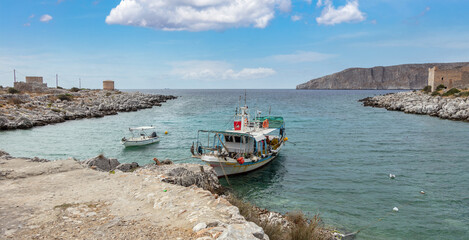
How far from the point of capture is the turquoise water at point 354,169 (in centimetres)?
1448

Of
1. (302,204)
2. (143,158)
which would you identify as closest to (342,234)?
(302,204)

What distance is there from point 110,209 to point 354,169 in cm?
1885

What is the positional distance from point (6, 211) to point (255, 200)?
11879 millimetres

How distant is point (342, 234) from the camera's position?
1240 cm

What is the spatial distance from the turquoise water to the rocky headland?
5104 mm

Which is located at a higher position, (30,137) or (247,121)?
(247,121)

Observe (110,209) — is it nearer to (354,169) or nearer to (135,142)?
(354,169)

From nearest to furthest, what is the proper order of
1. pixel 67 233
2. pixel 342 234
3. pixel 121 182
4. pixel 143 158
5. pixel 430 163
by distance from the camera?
pixel 67 233 < pixel 121 182 < pixel 342 234 < pixel 430 163 < pixel 143 158

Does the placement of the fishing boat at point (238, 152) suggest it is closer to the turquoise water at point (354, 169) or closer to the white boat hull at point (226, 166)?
the white boat hull at point (226, 166)

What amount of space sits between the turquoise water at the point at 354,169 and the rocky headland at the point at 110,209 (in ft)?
16.7

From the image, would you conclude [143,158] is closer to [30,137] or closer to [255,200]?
[255,200]

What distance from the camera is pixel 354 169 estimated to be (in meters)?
22.5

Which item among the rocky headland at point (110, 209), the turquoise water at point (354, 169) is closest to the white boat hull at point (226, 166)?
the turquoise water at point (354, 169)

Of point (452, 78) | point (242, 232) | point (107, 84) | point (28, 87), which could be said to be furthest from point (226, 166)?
point (107, 84)
